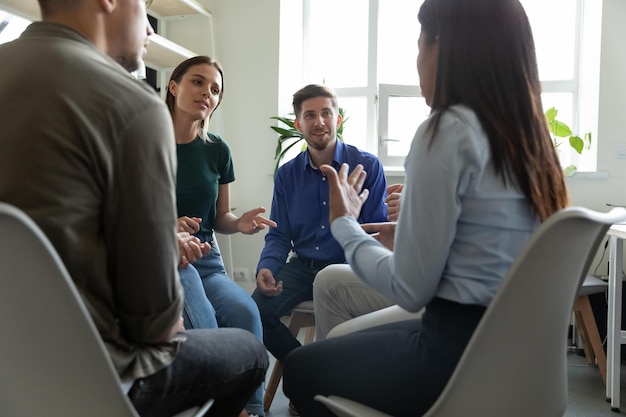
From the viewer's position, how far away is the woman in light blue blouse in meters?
0.88

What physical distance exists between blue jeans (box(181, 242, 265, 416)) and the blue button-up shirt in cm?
38

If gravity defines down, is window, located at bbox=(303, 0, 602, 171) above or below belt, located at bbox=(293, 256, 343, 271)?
above

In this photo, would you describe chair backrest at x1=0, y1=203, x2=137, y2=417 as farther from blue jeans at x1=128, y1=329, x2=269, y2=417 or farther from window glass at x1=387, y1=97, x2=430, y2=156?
window glass at x1=387, y1=97, x2=430, y2=156

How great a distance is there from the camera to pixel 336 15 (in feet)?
13.9

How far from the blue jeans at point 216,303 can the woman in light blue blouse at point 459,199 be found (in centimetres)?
75

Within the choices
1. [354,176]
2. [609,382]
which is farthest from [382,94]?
[354,176]

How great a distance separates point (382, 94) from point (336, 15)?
29.8 inches

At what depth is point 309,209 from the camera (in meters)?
2.37

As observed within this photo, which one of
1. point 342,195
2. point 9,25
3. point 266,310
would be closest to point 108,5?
point 342,195

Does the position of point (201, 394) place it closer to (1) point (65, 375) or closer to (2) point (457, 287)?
(1) point (65, 375)

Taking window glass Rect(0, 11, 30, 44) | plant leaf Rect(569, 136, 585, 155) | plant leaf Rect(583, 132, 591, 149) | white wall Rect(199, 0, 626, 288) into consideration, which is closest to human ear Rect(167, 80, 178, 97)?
window glass Rect(0, 11, 30, 44)

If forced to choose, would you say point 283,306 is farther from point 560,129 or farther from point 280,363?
point 560,129

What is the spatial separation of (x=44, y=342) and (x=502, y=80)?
789 mm

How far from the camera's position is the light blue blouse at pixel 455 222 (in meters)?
0.87
